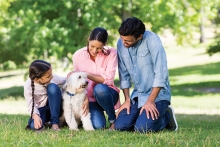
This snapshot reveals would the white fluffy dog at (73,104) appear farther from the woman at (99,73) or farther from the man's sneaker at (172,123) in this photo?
the man's sneaker at (172,123)

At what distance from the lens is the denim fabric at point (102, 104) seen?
6637mm

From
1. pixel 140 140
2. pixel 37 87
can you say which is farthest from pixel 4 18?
pixel 140 140

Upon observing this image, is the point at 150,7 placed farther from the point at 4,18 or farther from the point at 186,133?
the point at 186,133

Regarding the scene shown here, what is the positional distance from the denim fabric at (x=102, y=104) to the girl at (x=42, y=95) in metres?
0.52

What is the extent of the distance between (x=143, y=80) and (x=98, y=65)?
72cm

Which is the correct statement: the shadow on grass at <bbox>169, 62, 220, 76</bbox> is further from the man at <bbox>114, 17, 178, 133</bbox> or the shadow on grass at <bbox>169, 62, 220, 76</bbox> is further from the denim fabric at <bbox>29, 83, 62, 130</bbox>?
the denim fabric at <bbox>29, 83, 62, 130</bbox>

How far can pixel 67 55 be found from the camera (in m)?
20.1

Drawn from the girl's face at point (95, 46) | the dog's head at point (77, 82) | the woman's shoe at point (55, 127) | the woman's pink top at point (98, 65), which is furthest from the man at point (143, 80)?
the woman's shoe at point (55, 127)

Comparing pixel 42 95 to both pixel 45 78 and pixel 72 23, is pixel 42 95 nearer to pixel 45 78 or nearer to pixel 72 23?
pixel 45 78


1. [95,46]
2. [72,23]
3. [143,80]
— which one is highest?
[72,23]

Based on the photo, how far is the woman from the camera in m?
6.59

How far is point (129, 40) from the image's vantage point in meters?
6.34

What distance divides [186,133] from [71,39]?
44.5ft

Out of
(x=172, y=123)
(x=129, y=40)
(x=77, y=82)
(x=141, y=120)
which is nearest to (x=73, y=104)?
(x=77, y=82)
